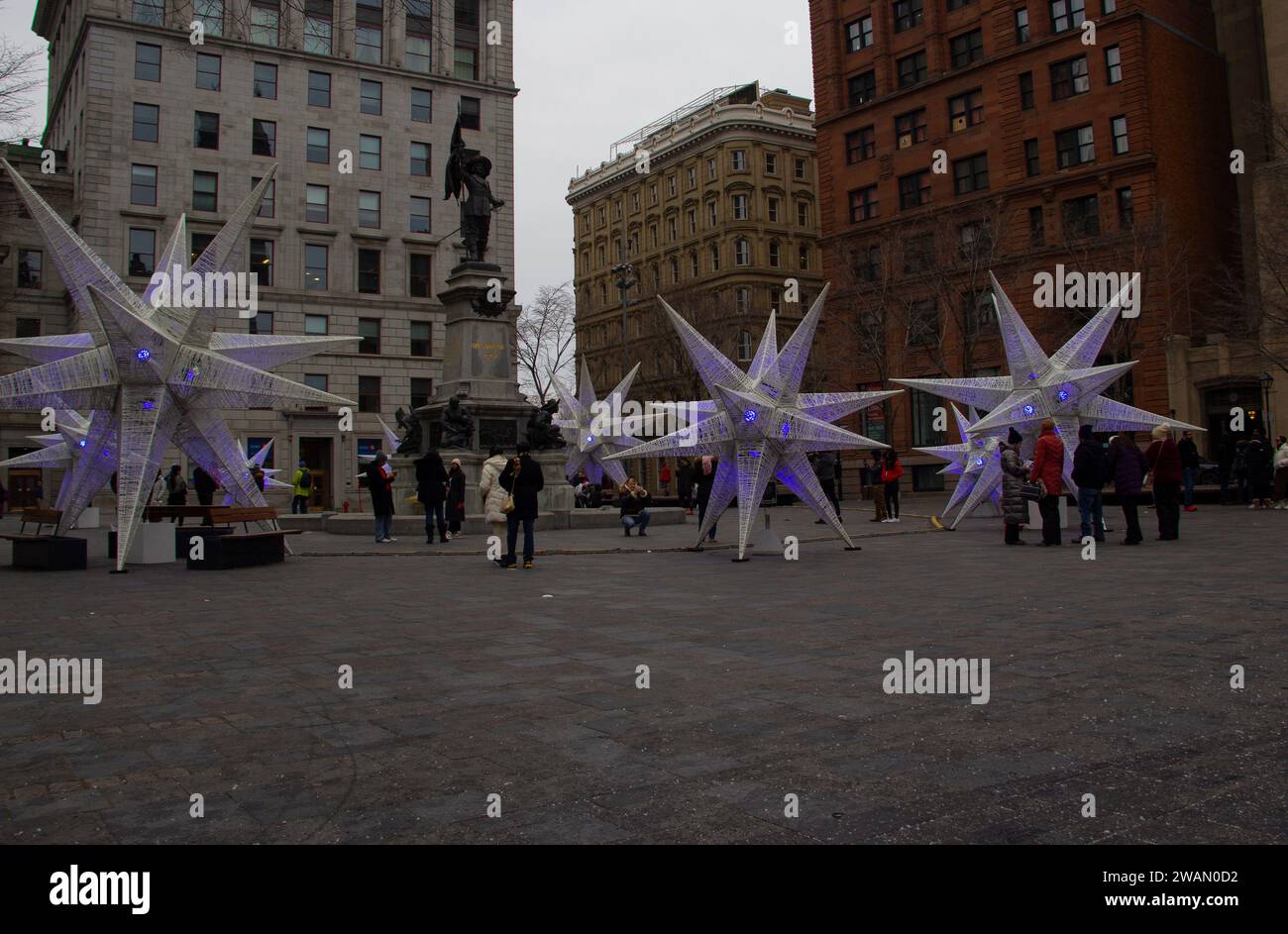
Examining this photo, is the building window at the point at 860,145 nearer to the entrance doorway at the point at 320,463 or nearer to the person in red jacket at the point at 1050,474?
the entrance doorway at the point at 320,463

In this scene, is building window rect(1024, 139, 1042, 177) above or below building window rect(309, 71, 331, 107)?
below

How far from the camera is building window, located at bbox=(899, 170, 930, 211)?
5216 cm

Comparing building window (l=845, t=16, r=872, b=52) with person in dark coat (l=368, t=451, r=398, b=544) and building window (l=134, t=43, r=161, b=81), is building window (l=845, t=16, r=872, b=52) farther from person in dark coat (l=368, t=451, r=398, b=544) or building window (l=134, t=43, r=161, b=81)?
person in dark coat (l=368, t=451, r=398, b=544)

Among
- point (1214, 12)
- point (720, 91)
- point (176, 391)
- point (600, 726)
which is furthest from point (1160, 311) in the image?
point (720, 91)

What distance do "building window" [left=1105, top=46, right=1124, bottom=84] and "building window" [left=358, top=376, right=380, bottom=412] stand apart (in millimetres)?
42062

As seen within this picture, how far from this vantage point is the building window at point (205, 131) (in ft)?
167

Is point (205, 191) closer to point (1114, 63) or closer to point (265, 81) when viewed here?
point (265, 81)

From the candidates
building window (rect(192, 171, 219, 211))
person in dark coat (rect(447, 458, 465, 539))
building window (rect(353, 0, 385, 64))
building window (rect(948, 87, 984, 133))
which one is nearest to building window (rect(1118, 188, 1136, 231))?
building window (rect(948, 87, 984, 133))

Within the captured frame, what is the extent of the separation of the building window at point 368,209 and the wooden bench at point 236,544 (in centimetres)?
4265

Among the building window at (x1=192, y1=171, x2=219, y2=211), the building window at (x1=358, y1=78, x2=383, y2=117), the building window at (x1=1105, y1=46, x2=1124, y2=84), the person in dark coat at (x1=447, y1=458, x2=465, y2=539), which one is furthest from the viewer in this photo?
the building window at (x1=358, y1=78, x2=383, y2=117)

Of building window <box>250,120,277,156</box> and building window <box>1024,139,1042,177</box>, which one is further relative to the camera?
building window <box>250,120,277,156</box>

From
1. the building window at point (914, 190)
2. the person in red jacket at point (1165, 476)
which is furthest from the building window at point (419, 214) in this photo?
the person in red jacket at point (1165, 476)
